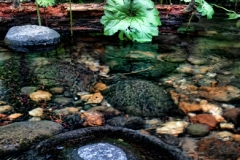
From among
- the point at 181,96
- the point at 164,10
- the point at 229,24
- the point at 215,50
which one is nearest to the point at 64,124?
the point at 181,96

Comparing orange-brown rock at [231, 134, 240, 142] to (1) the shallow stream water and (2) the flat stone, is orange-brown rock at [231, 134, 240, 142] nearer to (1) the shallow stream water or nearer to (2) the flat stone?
(1) the shallow stream water

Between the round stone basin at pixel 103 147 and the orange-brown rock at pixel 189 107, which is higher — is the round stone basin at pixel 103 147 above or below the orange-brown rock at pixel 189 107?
above

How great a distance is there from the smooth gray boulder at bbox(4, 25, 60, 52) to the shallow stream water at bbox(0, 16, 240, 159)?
153 millimetres

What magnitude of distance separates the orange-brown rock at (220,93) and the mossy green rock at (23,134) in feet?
5.18

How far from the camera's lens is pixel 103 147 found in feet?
5.58

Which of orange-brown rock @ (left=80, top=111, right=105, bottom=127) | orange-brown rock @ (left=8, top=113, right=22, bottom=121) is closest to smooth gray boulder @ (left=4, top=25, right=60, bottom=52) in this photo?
orange-brown rock @ (left=8, top=113, right=22, bottom=121)

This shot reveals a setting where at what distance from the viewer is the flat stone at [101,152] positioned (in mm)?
1615

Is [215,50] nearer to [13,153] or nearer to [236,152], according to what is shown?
[236,152]

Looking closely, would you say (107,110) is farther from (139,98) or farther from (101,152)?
(101,152)

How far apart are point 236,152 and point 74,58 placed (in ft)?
8.59

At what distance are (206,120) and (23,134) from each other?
1.50 m

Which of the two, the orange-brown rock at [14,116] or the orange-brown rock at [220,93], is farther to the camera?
the orange-brown rock at [220,93]

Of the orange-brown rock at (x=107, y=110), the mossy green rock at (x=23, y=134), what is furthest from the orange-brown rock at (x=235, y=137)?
the mossy green rock at (x=23, y=134)

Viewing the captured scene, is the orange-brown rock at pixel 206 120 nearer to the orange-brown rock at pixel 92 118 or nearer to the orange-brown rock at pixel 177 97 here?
the orange-brown rock at pixel 177 97
